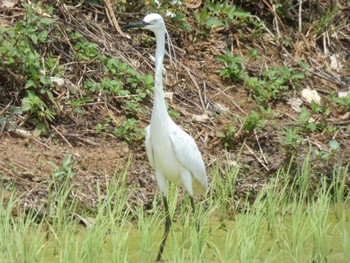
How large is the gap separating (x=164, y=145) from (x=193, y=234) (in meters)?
1.07

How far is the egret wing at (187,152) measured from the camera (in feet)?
22.5

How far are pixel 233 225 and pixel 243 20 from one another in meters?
3.76

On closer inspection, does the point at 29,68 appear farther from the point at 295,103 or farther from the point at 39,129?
the point at 295,103

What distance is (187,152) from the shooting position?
22.9 ft

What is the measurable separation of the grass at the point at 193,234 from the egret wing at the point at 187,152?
0.87 feet

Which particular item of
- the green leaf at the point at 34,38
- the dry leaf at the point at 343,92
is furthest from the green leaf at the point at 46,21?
the dry leaf at the point at 343,92

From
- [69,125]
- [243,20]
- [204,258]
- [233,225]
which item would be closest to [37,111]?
[69,125]

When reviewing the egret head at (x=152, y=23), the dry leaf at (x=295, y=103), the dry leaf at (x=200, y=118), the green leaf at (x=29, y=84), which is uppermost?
the egret head at (x=152, y=23)

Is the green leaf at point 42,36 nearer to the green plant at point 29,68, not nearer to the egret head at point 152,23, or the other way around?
the green plant at point 29,68

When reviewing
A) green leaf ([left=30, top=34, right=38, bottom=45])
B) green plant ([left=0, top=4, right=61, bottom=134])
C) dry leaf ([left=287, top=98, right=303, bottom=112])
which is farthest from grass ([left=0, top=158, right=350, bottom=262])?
dry leaf ([left=287, top=98, right=303, bottom=112])

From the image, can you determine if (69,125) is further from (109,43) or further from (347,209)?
(347,209)

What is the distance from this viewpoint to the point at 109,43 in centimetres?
951

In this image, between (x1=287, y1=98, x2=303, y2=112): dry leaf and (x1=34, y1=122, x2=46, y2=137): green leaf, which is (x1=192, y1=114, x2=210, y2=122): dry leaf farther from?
(x1=34, y1=122, x2=46, y2=137): green leaf

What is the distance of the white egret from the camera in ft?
22.1
